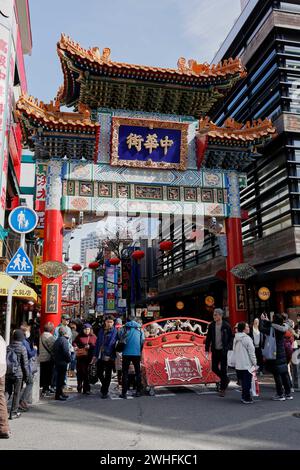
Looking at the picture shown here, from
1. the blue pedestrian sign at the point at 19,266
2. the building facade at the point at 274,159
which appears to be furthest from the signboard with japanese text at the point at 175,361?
the building facade at the point at 274,159

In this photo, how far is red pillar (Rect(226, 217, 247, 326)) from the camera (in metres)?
14.2

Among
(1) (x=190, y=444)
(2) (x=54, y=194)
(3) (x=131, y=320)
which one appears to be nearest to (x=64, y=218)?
(2) (x=54, y=194)

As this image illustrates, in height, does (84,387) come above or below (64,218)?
below

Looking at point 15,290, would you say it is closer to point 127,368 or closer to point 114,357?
point 114,357

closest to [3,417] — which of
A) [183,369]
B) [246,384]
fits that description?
[246,384]

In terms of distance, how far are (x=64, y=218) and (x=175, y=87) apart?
6156 millimetres

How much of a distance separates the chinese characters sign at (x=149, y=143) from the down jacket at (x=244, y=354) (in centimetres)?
813

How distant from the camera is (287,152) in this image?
16.3 m

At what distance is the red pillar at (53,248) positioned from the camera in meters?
12.5

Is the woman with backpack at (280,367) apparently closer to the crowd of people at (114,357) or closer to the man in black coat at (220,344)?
the crowd of people at (114,357)

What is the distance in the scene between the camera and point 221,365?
8.74 metres

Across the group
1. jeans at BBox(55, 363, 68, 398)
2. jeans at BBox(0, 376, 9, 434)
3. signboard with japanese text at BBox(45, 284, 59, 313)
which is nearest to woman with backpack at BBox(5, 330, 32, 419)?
jeans at BBox(0, 376, 9, 434)

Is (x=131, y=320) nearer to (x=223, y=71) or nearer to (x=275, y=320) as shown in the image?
(x=275, y=320)

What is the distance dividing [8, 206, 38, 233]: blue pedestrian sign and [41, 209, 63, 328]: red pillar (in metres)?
4.92
